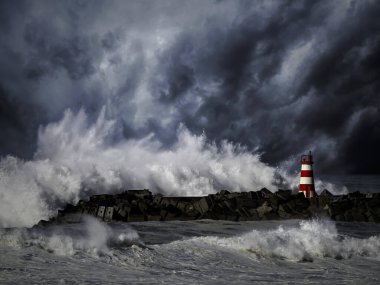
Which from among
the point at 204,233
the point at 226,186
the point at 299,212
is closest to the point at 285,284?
the point at 204,233

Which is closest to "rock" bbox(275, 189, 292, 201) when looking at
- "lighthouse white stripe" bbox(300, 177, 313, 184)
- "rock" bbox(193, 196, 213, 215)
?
"lighthouse white stripe" bbox(300, 177, 313, 184)

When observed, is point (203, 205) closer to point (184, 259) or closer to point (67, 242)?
point (184, 259)

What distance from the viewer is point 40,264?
14.8 feet

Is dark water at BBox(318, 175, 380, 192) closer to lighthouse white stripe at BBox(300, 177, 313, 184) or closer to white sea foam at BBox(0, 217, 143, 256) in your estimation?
lighthouse white stripe at BBox(300, 177, 313, 184)

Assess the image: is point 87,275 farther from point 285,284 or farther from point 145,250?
point 285,284

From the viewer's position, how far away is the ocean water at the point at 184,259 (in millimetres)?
4406

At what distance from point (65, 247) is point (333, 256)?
3.66 m

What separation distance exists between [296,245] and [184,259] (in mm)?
1760

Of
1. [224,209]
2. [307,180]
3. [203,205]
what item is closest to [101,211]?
[203,205]

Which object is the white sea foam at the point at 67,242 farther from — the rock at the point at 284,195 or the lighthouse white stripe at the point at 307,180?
the lighthouse white stripe at the point at 307,180

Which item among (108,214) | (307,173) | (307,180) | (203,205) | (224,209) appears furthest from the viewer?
(307,180)

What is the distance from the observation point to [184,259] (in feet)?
17.7

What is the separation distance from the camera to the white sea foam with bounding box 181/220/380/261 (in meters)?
6.08

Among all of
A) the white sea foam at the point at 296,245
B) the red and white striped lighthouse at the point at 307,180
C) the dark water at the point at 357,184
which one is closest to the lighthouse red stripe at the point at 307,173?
the red and white striped lighthouse at the point at 307,180
